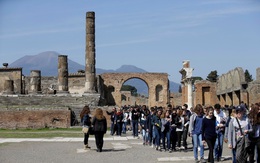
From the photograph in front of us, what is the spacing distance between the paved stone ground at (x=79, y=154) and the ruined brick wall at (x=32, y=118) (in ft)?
30.1

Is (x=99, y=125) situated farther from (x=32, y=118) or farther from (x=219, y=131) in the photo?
(x=32, y=118)

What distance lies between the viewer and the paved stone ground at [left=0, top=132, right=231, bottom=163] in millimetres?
13617

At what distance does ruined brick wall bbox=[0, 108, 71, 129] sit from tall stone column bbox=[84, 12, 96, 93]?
9.91m

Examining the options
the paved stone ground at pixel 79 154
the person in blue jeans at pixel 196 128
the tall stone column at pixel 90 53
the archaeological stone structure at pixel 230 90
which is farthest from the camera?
the tall stone column at pixel 90 53

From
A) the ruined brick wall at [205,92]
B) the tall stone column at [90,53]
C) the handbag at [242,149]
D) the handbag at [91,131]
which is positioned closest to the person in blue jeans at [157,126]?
the handbag at [91,131]

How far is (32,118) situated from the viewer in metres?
28.4

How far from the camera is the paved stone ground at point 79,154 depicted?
44.7ft

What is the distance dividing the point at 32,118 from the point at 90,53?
1142 cm

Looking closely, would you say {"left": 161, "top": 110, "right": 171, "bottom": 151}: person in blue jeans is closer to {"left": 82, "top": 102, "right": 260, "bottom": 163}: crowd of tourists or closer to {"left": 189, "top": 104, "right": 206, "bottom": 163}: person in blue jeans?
{"left": 82, "top": 102, "right": 260, "bottom": 163}: crowd of tourists

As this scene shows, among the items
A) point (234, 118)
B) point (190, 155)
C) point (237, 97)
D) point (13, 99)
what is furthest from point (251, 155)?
point (13, 99)

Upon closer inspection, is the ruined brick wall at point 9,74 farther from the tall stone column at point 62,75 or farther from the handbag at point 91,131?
the handbag at point 91,131

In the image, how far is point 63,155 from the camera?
1507 cm

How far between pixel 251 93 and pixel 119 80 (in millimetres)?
32011

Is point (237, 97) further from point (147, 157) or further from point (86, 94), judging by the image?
point (147, 157)
